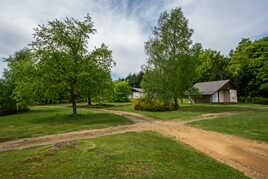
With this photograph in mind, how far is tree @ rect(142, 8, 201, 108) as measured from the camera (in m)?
21.2

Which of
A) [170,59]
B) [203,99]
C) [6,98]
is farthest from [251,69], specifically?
[6,98]

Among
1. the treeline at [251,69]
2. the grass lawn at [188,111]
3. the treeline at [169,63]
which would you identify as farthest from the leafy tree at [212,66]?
the treeline at [169,63]

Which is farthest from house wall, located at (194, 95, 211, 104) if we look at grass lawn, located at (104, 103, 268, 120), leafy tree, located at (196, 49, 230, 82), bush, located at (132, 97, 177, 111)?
bush, located at (132, 97, 177, 111)

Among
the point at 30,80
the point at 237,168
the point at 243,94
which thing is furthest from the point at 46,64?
the point at 243,94

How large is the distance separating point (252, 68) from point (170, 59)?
102ft

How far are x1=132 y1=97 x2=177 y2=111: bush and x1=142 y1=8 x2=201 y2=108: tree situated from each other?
98 centimetres

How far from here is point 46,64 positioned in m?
14.1

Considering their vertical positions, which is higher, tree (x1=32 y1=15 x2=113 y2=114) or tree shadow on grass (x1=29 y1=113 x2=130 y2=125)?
tree (x1=32 y1=15 x2=113 y2=114)

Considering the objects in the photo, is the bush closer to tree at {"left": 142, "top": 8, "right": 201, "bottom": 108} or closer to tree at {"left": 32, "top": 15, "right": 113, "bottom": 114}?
tree at {"left": 142, "top": 8, "right": 201, "bottom": 108}

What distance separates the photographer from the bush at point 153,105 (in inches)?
843

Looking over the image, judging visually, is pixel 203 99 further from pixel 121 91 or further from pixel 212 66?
pixel 121 91

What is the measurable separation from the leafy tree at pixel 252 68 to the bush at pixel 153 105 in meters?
28.8

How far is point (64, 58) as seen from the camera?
1448 cm

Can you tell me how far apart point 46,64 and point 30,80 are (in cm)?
246
